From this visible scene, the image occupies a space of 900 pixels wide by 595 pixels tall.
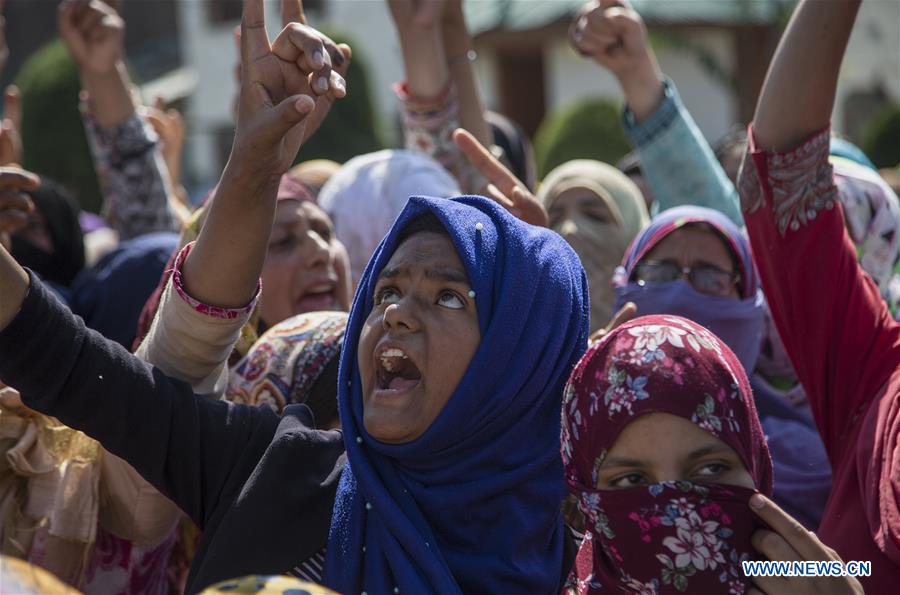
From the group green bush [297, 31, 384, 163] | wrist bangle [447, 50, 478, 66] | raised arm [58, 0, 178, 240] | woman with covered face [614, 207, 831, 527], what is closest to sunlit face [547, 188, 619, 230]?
wrist bangle [447, 50, 478, 66]

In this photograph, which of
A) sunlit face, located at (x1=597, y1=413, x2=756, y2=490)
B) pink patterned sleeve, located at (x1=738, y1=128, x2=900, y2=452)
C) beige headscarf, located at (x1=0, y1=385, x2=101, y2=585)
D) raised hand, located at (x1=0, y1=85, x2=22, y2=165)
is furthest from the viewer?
raised hand, located at (x1=0, y1=85, x2=22, y2=165)

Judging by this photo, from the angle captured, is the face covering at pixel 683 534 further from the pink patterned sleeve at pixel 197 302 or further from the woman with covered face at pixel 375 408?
the pink patterned sleeve at pixel 197 302

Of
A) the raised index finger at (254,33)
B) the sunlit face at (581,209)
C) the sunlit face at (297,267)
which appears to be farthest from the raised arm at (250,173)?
the sunlit face at (581,209)

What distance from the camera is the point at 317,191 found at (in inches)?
208

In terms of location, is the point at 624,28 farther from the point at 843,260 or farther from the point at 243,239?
the point at 243,239

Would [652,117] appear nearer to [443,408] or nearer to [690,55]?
[443,408]

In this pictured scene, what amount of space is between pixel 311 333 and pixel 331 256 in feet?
3.06

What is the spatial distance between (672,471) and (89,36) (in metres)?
3.13

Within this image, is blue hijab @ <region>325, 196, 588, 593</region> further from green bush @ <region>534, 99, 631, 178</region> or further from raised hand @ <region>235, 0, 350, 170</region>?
green bush @ <region>534, 99, 631, 178</region>

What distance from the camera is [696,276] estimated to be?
360cm

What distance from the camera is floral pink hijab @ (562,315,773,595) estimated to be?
212cm

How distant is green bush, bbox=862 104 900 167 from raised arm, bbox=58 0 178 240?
1154cm

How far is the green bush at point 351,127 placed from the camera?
18.4m

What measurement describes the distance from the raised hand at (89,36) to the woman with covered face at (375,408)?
2.17 metres
